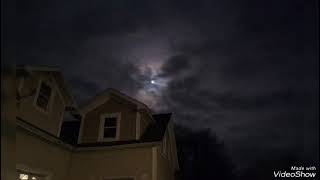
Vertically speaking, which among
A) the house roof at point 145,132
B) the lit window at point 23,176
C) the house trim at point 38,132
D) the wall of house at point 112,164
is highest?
the house roof at point 145,132

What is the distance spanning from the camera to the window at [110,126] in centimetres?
1461

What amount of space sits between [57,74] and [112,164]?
4755 millimetres

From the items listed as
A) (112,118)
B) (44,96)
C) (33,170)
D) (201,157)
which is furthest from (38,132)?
(201,157)

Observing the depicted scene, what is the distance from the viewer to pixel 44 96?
1218cm

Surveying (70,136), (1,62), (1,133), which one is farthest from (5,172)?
(70,136)

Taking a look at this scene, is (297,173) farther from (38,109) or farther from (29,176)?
(29,176)

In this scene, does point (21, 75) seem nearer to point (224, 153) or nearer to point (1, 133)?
point (1, 133)

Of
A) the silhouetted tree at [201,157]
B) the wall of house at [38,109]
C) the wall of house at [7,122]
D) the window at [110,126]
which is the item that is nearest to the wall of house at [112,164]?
the window at [110,126]

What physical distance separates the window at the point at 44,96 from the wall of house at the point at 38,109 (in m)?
0.18

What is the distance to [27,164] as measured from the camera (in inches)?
401

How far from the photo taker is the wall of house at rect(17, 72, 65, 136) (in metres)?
10.9

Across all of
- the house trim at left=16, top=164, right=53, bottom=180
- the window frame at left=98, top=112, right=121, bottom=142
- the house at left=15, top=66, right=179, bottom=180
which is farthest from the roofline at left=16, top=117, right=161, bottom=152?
the house trim at left=16, top=164, right=53, bottom=180

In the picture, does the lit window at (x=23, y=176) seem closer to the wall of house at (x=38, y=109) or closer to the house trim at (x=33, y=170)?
the house trim at (x=33, y=170)

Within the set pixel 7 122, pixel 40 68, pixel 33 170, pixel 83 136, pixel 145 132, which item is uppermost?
pixel 40 68
